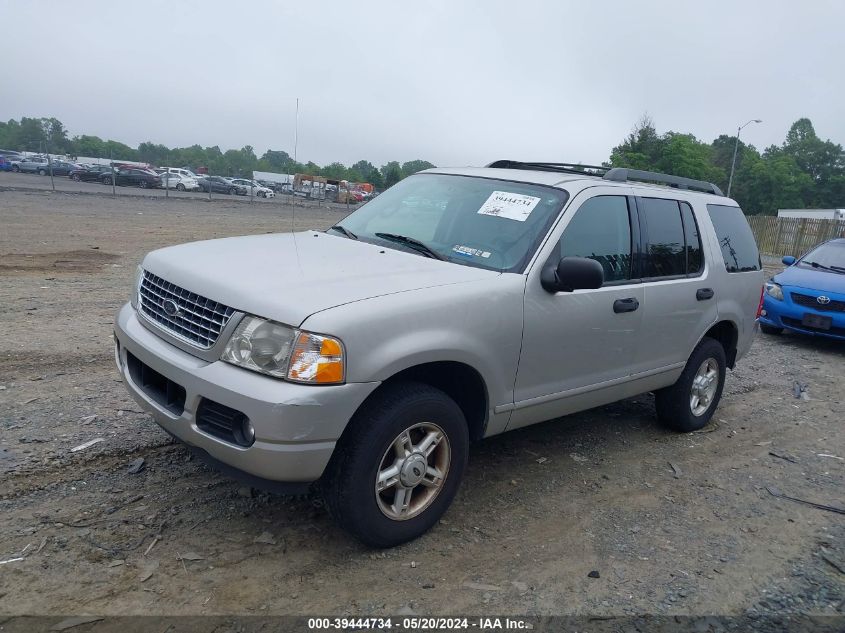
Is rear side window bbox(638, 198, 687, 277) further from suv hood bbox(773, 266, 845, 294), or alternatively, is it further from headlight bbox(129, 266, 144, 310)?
suv hood bbox(773, 266, 845, 294)

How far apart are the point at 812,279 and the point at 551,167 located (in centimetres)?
601

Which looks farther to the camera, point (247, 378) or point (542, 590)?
point (542, 590)

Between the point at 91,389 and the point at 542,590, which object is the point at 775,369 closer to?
the point at 542,590

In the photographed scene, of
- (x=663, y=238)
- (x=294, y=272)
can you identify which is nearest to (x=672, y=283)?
(x=663, y=238)

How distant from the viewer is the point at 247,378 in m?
3.05

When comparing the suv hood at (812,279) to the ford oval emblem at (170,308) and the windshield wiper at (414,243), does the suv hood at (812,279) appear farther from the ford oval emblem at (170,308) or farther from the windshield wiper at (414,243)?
the ford oval emblem at (170,308)

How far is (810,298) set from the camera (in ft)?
30.5

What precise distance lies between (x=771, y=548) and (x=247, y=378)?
3.02m

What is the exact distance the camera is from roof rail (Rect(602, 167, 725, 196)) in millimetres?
4887

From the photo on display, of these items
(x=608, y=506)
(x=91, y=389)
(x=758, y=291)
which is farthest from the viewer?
(x=758, y=291)

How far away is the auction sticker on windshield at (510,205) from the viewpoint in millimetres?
4227

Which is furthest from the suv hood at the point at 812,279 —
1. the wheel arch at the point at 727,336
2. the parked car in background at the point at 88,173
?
the parked car in background at the point at 88,173

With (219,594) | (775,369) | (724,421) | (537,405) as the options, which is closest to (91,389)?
(219,594)

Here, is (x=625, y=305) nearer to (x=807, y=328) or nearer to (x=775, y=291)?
(x=807, y=328)
